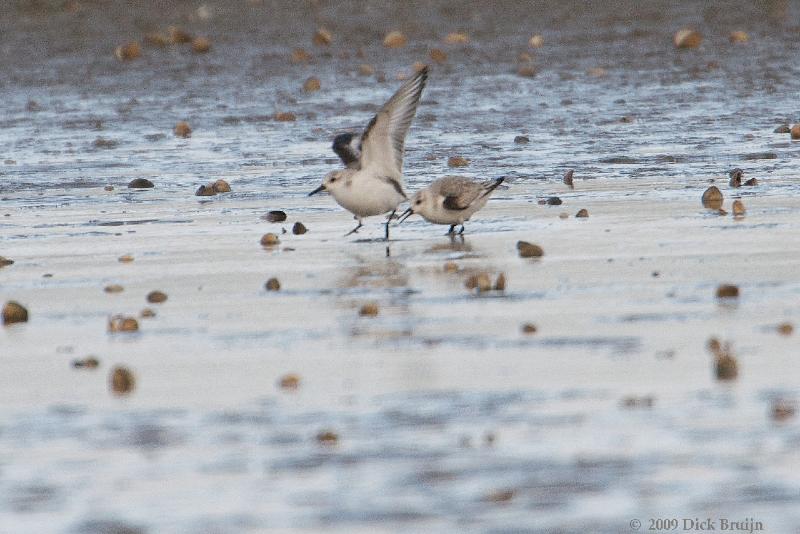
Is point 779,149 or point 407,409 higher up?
point 779,149

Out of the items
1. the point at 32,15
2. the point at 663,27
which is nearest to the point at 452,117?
the point at 663,27

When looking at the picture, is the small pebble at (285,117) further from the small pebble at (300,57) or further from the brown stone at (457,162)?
the small pebble at (300,57)

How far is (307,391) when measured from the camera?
22.1 ft

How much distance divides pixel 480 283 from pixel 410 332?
102 centimetres

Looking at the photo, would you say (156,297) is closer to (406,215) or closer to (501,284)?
(501,284)

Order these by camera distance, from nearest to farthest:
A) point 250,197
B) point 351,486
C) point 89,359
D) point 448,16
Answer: point 351,486 < point 89,359 < point 250,197 < point 448,16

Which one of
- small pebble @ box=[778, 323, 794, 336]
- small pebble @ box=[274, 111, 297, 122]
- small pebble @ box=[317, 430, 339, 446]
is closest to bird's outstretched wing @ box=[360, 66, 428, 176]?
small pebble @ box=[778, 323, 794, 336]

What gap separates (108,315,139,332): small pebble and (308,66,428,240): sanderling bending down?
10.7ft

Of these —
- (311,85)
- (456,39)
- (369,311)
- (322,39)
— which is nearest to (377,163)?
(369,311)

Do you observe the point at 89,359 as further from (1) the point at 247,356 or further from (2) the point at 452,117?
(2) the point at 452,117

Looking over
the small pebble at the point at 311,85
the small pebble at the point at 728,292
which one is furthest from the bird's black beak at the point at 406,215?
the small pebble at the point at 311,85

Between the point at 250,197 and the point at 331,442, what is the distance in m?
7.20

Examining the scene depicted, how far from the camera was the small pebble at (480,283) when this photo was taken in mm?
8750

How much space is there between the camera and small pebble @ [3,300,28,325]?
8.37 meters
